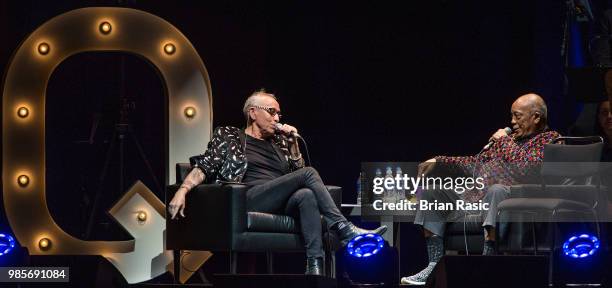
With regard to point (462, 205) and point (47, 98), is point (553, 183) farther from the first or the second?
point (47, 98)

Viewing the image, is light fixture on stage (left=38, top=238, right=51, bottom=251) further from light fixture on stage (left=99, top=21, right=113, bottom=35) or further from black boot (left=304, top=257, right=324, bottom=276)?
black boot (left=304, top=257, right=324, bottom=276)

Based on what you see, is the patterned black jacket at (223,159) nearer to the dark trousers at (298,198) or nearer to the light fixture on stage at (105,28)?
the dark trousers at (298,198)

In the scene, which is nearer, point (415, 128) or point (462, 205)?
point (462, 205)

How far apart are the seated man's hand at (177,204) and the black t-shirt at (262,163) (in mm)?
552

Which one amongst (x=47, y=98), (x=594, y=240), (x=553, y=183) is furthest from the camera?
(x=47, y=98)

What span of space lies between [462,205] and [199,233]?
1672 mm

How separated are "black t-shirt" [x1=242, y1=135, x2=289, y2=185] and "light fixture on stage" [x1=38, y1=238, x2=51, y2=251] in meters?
1.32

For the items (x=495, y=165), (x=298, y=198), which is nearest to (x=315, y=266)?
(x=298, y=198)

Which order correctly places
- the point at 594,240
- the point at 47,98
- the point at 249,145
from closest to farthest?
the point at 594,240, the point at 249,145, the point at 47,98

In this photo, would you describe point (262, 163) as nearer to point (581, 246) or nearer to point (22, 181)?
point (22, 181)

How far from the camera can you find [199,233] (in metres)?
6.49

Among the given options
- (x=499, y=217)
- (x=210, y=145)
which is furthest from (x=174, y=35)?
(x=499, y=217)

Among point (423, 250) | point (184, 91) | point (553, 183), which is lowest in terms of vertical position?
point (423, 250)

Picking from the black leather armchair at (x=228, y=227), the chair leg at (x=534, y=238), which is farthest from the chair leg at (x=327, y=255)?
the chair leg at (x=534, y=238)
